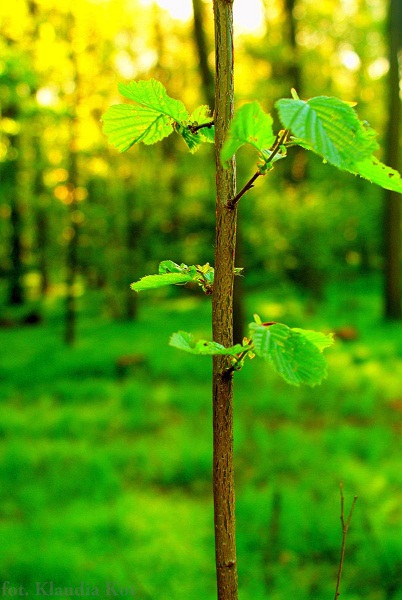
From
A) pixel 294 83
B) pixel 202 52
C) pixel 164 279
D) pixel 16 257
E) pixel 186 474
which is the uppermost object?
pixel 294 83

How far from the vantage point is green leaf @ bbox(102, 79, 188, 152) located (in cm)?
77

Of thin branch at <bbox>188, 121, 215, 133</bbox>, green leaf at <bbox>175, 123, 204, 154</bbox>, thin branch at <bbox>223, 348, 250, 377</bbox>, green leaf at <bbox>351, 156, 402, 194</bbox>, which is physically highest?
thin branch at <bbox>188, 121, 215, 133</bbox>

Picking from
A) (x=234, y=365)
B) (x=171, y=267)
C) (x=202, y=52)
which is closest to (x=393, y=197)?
(x=202, y=52)

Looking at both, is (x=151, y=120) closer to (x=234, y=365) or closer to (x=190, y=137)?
(x=190, y=137)

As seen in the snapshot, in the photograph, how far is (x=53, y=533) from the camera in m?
3.95

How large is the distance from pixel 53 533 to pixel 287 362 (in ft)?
12.1

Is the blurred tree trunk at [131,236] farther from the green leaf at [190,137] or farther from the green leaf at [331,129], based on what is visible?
the green leaf at [331,129]

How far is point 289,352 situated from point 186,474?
175 inches

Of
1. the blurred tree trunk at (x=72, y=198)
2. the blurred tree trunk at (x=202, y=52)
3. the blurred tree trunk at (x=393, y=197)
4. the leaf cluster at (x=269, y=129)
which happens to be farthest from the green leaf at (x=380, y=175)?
the blurred tree trunk at (x=393, y=197)

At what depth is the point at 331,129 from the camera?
1.98ft

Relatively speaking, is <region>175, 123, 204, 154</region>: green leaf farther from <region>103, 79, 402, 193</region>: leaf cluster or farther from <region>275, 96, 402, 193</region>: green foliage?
<region>275, 96, 402, 193</region>: green foliage

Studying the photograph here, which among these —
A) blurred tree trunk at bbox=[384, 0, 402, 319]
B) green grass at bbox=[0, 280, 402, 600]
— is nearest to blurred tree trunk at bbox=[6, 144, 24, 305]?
green grass at bbox=[0, 280, 402, 600]

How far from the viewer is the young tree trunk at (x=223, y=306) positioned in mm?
688

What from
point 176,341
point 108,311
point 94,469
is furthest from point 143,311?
A: point 176,341
